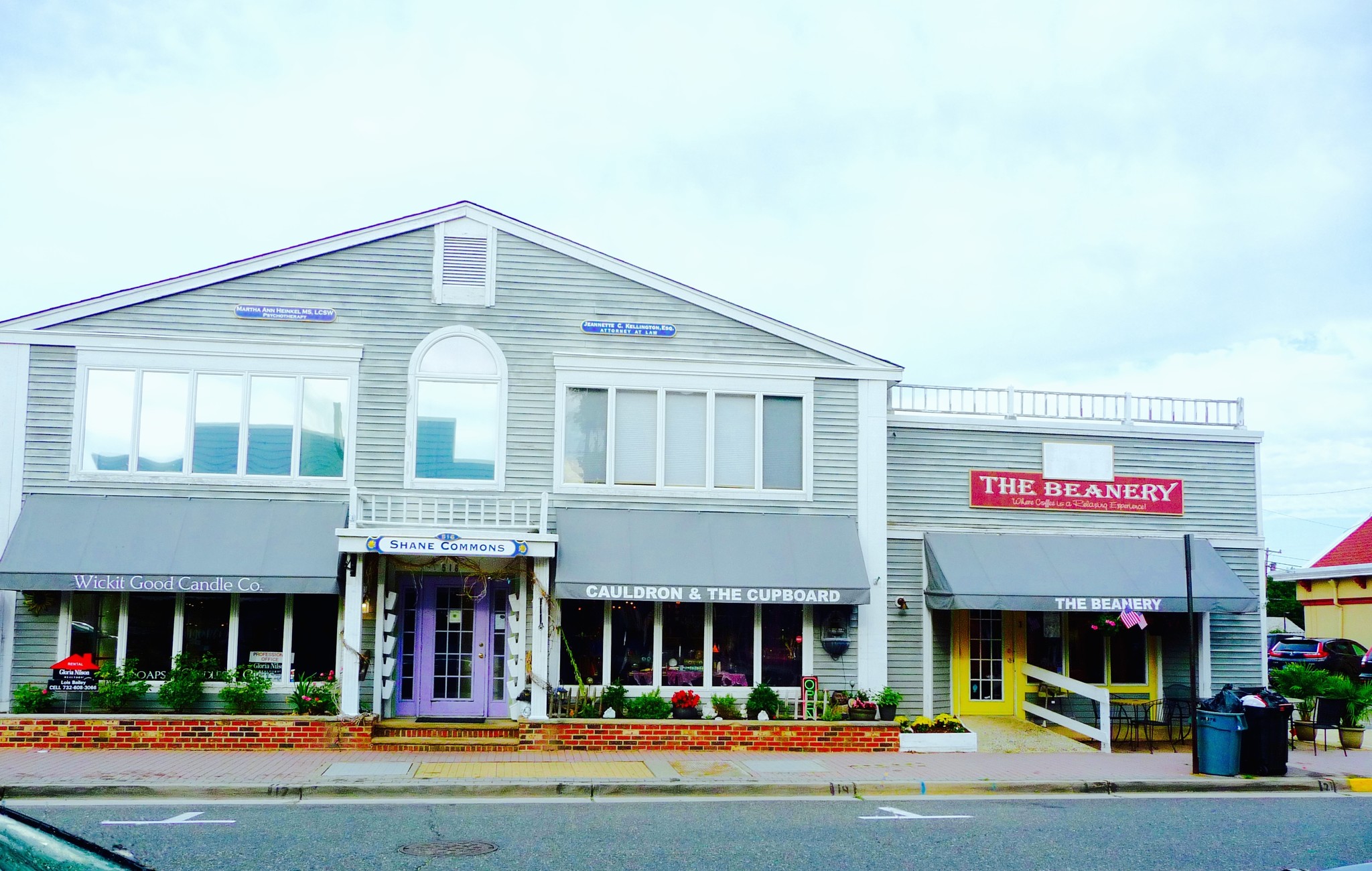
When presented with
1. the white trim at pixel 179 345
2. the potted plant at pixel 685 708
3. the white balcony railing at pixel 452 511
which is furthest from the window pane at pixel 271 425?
the potted plant at pixel 685 708

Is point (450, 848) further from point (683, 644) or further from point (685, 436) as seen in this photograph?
point (685, 436)

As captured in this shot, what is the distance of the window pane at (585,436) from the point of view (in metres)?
17.3

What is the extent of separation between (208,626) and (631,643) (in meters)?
5.87

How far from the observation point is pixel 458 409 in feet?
56.3

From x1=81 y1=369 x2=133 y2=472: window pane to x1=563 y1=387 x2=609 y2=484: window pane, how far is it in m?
6.00

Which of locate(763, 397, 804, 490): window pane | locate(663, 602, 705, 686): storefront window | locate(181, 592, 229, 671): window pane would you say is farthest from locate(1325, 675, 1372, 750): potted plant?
locate(181, 592, 229, 671): window pane

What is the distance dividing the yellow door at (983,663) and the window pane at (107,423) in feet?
40.4

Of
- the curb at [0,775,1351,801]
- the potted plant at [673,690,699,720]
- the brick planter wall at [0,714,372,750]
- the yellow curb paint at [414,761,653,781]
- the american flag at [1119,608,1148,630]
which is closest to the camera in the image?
the curb at [0,775,1351,801]

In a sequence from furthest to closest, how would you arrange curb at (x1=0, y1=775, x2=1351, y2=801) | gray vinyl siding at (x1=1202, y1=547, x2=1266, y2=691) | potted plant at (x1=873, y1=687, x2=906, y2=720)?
gray vinyl siding at (x1=1202, y1=547, x2=1266, y2=691) → potted plant at (x1=873, y1=687, x2=906, y2=720) → curb at (x1=0, y1=775, x2=1351, y2=801)

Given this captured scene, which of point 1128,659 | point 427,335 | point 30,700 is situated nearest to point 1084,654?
point 1128,659

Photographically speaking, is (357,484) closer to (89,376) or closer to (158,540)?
(158,540)

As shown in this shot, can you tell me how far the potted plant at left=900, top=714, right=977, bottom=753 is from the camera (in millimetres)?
16391

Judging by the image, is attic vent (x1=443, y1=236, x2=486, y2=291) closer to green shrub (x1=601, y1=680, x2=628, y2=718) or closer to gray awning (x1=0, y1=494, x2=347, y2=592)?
gray awning (x1=0, y1=494, x2=347, y2=592)

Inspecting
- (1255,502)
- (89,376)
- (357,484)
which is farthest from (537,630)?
(1255,502)
